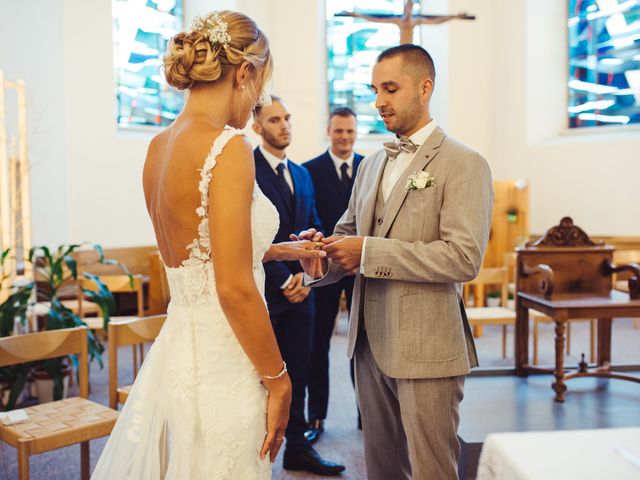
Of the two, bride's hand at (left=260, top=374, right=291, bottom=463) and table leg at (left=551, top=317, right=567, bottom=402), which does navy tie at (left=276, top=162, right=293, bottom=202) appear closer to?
table leg at (left=551, top=317, right=567, bottom=402)

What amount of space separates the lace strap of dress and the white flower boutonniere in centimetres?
72

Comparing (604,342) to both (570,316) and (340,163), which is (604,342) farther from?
(340,163)

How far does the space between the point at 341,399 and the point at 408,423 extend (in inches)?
105

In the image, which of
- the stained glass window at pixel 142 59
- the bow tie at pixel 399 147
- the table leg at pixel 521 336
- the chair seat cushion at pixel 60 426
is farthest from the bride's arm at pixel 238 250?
the stained glass window at pixel 142 59

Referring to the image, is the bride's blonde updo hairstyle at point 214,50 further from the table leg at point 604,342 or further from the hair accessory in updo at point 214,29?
the table leg at point 604,342

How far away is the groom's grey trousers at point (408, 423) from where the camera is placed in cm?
210

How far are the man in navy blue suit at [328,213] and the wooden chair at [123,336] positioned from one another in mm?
1037

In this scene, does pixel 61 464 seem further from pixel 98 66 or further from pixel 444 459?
pixel 98 66

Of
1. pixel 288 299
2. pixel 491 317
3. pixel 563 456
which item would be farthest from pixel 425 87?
pixel 491 317

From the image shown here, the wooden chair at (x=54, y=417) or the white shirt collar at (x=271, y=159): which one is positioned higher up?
the white shirt collar at (x=271, y=159)

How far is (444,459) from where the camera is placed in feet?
6.95

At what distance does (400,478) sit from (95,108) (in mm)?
6025

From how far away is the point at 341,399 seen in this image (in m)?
4.72

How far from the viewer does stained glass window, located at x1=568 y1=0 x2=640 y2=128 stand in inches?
325
